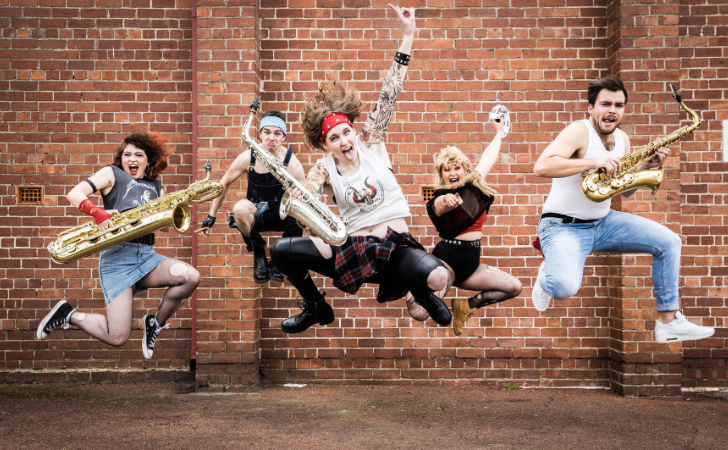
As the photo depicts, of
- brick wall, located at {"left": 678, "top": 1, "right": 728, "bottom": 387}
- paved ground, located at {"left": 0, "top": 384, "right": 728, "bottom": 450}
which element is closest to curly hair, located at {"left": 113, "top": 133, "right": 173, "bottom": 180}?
paved ground, located at {"left": 0, "top": 384, "right": 728, "bottom": 450}

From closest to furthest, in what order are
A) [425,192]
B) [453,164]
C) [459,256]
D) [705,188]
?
[453,164], [459,256], [425,192], [705,188]

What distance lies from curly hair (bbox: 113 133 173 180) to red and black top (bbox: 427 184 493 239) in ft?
10.1

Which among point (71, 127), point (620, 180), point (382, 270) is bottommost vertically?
point (382, 270)

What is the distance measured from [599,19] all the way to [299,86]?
5.92 meters

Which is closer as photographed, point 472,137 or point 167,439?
point 167,439

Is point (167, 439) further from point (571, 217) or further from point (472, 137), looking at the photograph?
point (472, 137)

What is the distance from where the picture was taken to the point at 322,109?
570 centimetres

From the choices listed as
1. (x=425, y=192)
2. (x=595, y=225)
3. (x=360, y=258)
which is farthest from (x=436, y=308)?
(x=425, y=192)

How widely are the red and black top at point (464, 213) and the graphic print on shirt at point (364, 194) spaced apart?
0.49 m

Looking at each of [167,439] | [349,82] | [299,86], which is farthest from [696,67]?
[167,439]

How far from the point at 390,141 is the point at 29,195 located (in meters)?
7.14

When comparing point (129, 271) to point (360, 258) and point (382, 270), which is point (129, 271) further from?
point (382, 270)

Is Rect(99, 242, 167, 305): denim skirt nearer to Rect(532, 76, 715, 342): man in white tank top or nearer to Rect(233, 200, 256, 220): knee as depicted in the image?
Rect(233, 200, 256, 220): knee

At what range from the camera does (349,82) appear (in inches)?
467
